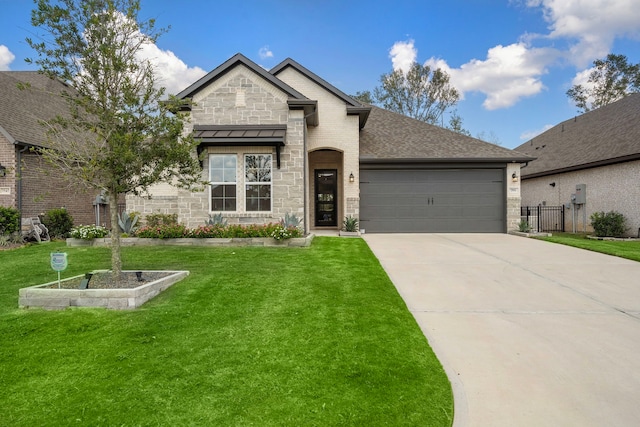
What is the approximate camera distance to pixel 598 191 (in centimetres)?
1473

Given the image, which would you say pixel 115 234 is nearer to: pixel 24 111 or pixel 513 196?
pixel 24 111

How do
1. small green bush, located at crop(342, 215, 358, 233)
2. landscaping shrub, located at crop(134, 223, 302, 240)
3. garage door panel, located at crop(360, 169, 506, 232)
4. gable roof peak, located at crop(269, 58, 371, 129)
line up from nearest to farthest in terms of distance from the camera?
landscaping shrub, located at crop(134, 223, 302, 240), small green bush, located at crop(342, 215, 358, 233), gable roof peak, located at crop(269, 58, 371, 129), garage door panel, located at crop(360, 169, 506, 232)

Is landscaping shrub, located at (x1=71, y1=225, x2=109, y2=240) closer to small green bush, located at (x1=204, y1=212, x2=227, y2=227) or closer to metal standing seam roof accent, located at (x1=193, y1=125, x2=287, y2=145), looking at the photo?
small green bush, located at (x1=204, y1=212, x2=227, y2=227)

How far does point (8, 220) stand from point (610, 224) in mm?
20980

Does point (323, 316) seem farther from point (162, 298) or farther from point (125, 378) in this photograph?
point (162, 298)

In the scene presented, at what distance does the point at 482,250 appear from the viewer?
927 cm

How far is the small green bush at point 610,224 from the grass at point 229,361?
40.3 ft

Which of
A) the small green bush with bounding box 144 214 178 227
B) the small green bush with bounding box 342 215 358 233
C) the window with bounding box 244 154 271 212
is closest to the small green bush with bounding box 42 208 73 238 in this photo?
the small green bush with bounding box 144 214 178 227

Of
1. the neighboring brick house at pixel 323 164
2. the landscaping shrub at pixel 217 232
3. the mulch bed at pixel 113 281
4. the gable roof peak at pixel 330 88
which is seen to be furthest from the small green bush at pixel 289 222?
the gable roof peak at pixel 330 88

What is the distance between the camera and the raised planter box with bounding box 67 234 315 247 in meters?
9.49

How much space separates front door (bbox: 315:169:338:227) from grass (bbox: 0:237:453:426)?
393 inches

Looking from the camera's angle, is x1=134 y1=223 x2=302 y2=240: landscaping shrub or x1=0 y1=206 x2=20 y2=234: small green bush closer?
x1=134 y1=223 x2=302 y2=240: landscaping shrub

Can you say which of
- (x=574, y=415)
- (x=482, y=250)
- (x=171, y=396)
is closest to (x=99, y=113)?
(x=171, y=396)

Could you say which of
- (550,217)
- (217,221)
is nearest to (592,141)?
(550,217)
